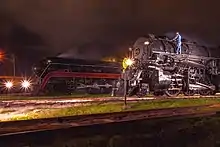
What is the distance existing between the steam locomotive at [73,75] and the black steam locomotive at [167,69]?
4558 millimetres

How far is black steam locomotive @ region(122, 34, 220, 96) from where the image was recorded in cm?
1936

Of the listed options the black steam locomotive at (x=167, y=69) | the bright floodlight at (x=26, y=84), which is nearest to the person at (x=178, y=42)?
the black steam locomotive at (x=167, y=69)

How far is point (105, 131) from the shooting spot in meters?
7.31

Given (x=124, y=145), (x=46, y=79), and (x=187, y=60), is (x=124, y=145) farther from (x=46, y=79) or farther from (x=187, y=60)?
(x=46, y=79)

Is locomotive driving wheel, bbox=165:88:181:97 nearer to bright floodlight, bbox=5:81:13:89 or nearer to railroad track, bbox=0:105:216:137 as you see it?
railroad track, bbox=0:105:216:137

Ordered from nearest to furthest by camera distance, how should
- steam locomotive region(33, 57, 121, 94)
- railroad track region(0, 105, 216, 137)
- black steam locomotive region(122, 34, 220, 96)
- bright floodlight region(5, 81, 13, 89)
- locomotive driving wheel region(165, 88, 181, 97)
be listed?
railroad track region(0, 105, 216, 137) < black steam locomotive region(122, 34, 220, 96) < locomotive driving wheel region(165, 88, 181, 97) < steam locomotive region(33, 57, 121, 94) < bright floodlight region(5, 81, 13, 89)

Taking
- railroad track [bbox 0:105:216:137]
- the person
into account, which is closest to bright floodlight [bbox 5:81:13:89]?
the person

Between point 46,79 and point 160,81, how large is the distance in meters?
9.19

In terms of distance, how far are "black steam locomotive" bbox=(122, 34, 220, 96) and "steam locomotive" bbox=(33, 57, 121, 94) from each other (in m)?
4.56

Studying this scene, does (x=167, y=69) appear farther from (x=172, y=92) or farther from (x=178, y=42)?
(x=178, y=42)

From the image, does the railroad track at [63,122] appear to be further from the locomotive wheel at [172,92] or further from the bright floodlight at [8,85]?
the bright floodlight at [8,85]

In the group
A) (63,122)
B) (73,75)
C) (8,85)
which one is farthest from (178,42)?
(8,85)

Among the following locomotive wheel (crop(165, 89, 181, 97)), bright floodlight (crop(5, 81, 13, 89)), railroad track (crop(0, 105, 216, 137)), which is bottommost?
railroad track (crop(0, 105, 216, 137))

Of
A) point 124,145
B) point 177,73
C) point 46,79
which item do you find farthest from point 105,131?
point 46,79
